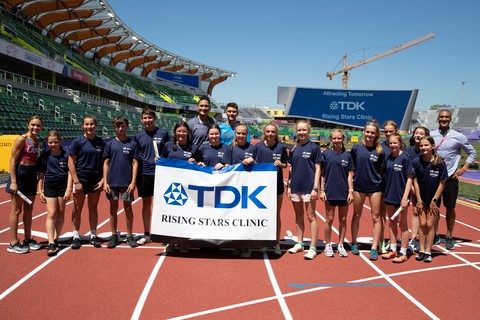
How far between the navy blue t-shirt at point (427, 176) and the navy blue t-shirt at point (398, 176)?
0.64ft

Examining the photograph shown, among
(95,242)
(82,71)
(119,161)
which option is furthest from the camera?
(82,71)

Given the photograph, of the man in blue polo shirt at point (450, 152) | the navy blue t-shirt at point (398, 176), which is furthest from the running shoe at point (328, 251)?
the man in blue polo shirt at point (450, 152)

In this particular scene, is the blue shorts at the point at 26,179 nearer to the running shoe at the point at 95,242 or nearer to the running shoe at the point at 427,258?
the running shoe at the point at 95,242

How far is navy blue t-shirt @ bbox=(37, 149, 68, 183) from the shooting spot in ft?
15.5

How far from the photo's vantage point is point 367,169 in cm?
474

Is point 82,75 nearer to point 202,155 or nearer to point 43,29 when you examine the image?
point 43,29

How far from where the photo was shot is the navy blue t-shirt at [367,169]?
474 centimetres

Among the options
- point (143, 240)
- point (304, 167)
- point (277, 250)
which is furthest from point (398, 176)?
point (143, 240)

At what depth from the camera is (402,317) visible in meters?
3.26

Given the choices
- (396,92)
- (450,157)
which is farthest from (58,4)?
(396,92)

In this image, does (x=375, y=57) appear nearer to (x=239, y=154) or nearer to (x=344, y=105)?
(x=344, y=105)

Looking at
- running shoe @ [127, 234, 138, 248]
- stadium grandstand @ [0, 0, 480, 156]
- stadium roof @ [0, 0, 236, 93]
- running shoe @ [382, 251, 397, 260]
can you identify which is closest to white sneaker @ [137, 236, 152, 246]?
running shoe @ [127, 234, 138, 248]

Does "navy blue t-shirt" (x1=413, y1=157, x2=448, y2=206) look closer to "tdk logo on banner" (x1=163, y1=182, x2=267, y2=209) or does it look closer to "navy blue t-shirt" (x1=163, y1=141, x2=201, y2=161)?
"tdk logo on banner" (x1=163, y1=182, x2=267, y2=209)

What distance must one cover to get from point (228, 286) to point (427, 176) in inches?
121
